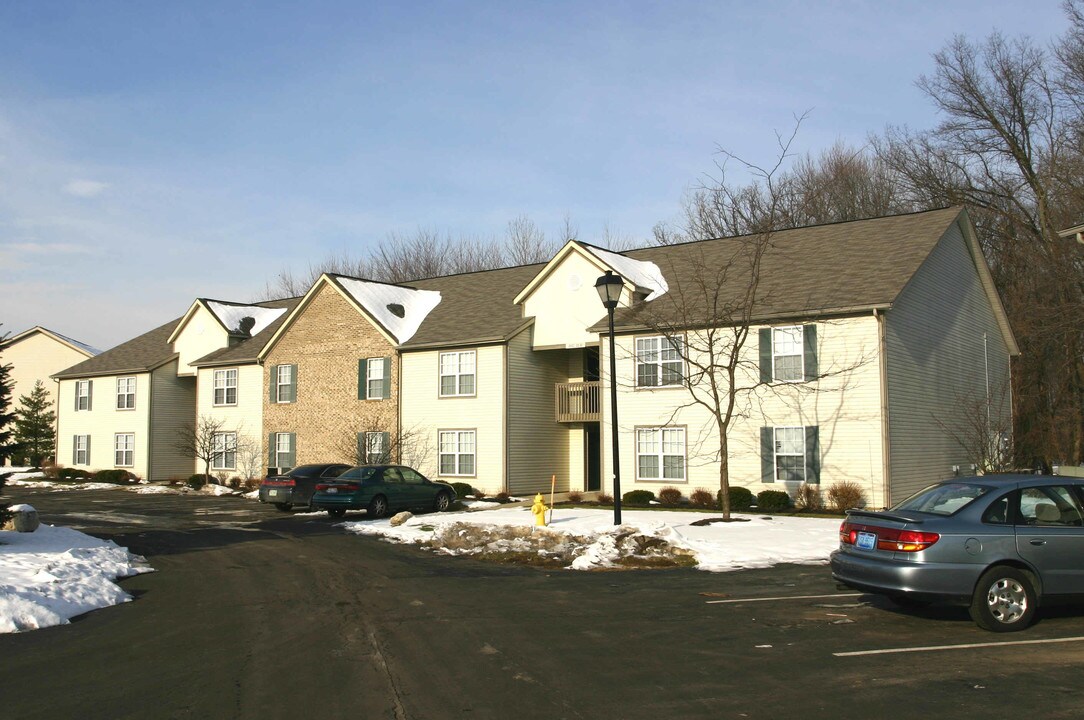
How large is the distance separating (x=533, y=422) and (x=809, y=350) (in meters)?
10.5

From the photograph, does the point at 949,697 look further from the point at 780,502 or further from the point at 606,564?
the point at 780,502

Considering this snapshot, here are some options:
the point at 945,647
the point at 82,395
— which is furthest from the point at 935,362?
the point at 82,395

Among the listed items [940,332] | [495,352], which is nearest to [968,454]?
[940,332]

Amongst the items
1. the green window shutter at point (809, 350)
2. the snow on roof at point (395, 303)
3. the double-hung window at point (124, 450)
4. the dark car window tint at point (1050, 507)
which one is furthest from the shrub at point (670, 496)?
the double-hung window at point (124, 450)

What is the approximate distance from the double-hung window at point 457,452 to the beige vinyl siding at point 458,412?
190mm

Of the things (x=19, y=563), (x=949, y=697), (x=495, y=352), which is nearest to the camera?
(x=949, y=697)

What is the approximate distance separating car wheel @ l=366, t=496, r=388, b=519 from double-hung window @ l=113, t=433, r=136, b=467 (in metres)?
24.3

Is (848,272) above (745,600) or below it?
above

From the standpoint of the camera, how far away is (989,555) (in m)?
9.30

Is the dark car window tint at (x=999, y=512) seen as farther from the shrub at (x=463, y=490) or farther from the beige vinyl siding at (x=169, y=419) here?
the beige vinyl siding at (x=169, y=419)

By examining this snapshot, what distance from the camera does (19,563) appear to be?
13469 mm

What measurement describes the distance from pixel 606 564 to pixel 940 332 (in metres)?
16.9

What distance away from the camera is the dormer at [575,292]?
99.0 ft

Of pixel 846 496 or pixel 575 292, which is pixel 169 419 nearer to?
pixel 575 292
